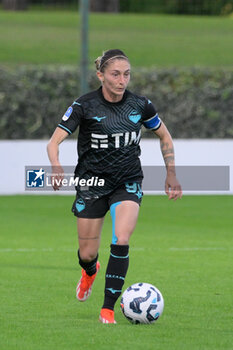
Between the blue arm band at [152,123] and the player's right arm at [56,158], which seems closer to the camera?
the player's right arm at [56,158]

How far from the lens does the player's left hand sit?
7.39 m

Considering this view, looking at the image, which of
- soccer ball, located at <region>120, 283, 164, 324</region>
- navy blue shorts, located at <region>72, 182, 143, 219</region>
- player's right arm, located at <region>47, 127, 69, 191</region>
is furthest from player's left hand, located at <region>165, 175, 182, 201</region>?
player's right arm, located at <region>47, 127, 69, 191</region>

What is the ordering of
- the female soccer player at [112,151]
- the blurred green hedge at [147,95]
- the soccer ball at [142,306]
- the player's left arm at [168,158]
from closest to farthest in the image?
the soccer ball at [142,306] → the female soccer player at [112,151] → the player's left arm at [168,158] → the blurred green hedge at [147,95]

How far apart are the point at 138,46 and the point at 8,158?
15899 millimetres

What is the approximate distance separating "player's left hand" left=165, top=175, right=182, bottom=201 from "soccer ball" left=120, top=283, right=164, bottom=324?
2.52 ft

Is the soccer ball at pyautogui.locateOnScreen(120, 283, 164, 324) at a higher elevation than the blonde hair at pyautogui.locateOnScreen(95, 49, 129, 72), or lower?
lower

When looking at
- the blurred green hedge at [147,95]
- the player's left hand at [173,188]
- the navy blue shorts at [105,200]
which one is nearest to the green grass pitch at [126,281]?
the navy blue shorts at [105,200]

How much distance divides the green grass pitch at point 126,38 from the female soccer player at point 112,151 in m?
21.7

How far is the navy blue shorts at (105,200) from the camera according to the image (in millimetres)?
7367

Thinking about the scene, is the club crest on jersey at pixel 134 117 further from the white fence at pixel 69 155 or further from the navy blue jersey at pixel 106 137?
the white fence at pixel 69 155

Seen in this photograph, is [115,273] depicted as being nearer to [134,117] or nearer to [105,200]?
[105,200]

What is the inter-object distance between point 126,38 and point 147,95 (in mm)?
11636

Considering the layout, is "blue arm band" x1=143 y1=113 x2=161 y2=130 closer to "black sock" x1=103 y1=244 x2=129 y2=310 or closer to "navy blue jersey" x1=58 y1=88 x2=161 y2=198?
"navy blue jersey" x1=58 y1=88 x2=161 y2=198

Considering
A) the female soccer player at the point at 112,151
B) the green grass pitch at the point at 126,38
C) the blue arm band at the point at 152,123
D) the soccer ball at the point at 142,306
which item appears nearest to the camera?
the soccer ball at the point at 142,306
